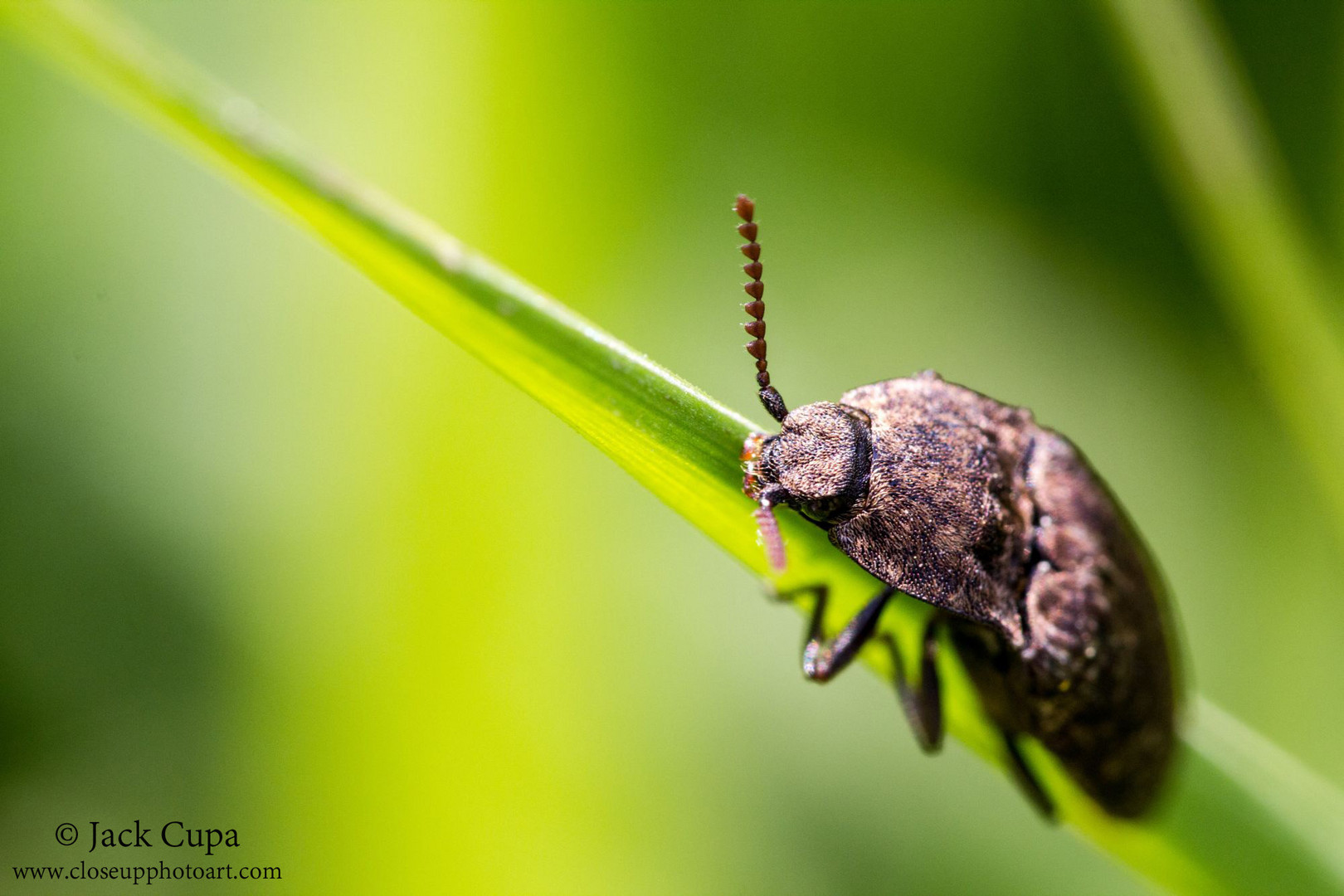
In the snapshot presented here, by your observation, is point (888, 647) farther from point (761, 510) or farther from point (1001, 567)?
point (761, 510)

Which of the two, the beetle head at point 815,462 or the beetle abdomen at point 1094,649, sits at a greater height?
the beetle head at point 815,462

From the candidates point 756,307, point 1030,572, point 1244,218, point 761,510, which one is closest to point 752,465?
point 761,510

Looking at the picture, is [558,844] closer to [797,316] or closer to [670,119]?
[797,316]

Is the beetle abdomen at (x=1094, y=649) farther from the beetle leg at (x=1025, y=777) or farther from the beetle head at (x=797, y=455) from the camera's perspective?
the beetle head at (x=797, y=455)

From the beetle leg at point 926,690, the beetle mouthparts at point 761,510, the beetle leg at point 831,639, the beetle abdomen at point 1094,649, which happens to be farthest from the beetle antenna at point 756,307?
the beetle abdomen at point 1094,649

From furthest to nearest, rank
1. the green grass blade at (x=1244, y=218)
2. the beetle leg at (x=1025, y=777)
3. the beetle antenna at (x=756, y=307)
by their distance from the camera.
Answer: the green grass blade at (x=1244, y=218), the beetle leg at (x=1025, y=777), the beetle antenna at (x=756, y=307)

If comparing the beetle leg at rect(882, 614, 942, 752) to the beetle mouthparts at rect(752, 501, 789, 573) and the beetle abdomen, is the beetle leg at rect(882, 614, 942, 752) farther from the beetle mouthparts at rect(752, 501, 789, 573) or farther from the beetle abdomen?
the beetle mouthparts at rect(752, 501, 789, 573)

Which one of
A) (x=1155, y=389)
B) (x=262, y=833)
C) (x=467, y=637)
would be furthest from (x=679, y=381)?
(x=1155, y=389)
